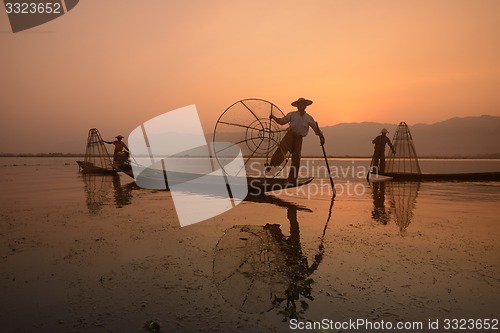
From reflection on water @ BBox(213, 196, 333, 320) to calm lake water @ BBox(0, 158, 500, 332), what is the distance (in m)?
0.02

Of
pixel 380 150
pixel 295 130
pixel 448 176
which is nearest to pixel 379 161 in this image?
pixel 380 150

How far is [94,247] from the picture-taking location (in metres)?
5.21

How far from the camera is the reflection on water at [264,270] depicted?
3207 mm

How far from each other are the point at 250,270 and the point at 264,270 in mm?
192

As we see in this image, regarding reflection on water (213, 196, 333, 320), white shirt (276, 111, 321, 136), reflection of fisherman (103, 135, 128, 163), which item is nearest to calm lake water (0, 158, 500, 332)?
reflection on water (213, 196, 333, 320)

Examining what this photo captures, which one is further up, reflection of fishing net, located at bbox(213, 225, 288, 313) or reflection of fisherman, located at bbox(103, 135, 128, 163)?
reflection of fisherman, located at bbox(103, 135, 128, 163)

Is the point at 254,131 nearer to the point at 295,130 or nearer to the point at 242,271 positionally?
the point at 295,130

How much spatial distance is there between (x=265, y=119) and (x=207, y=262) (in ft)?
26.5

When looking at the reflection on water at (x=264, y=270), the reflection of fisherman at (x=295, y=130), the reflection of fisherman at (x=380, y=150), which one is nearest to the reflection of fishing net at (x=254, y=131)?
the reflection of fisherman at (x=295, y=130)

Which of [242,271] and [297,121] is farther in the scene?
[297,121]

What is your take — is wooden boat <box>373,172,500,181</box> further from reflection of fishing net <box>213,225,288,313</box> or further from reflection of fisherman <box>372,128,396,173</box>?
reflection of fishing net <box>213,225,288,313</box>

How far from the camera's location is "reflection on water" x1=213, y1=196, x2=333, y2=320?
3207 millimetres

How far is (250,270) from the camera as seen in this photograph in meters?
4.09

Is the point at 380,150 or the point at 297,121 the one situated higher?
the point at 297,121
